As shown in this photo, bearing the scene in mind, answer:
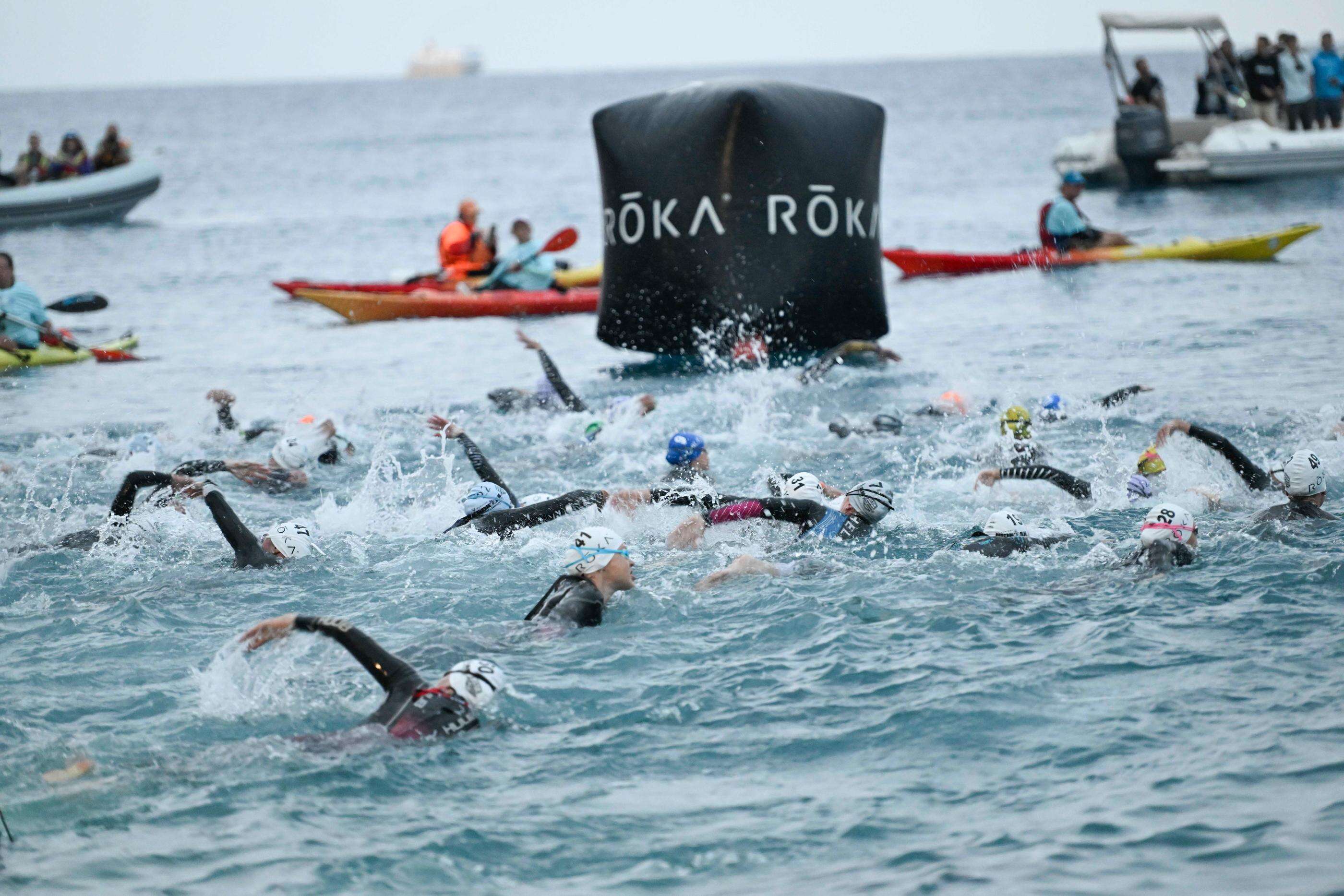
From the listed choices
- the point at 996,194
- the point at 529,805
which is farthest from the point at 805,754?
the point at 996,194

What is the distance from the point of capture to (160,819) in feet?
18.9

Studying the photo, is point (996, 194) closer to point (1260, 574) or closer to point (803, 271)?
point (803, 271)

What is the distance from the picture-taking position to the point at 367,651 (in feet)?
Answer: 20.9

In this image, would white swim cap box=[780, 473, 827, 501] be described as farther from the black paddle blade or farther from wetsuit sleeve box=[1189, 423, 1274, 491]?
the black paddle blade

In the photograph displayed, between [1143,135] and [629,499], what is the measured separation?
23.8m

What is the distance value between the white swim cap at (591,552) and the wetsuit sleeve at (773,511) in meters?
1.13

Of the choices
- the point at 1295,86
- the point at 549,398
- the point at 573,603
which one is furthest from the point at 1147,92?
the point at 573,603

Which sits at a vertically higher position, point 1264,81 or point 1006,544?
point 1264,81

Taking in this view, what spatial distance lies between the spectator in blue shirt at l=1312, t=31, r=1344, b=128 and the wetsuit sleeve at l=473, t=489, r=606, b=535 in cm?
2426

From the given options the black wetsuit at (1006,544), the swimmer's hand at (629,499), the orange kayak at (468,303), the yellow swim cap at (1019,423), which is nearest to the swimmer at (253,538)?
the swimmer's hand at (629,499)

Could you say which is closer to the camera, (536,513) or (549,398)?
(536,513)

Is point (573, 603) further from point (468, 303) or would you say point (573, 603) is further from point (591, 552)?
point (468, 303)

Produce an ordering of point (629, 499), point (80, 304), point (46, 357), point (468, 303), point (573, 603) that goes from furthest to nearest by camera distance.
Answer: point (468, 303) → point (80, 304) → point (46, 357) → point (629, 499) → point (573, 603)

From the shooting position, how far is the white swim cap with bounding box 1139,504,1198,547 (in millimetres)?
8070
